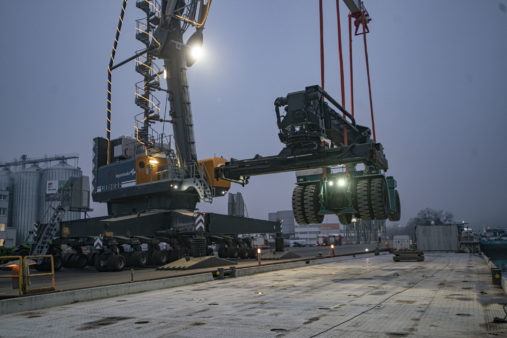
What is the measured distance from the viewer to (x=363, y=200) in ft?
Result: 39.5

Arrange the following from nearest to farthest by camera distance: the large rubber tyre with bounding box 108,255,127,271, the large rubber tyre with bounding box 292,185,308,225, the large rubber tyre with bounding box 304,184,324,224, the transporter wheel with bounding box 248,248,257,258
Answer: the large rubber tyre with bounding box 304,184,324,224, the large rubber tyre with bounding box 292,185,308,225, the large rubber tyre with bounding box 108,255,127,271, the transporter wheel with bounding box 248,248,257,258

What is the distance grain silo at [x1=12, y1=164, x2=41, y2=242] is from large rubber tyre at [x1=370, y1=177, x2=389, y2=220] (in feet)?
268

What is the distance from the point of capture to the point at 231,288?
1212 centimetres

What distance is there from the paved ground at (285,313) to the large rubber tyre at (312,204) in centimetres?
227

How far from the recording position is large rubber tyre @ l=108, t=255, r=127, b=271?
18828mm

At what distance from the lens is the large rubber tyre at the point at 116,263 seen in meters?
18.8

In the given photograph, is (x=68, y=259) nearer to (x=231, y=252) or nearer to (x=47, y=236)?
(x=47, y=236)

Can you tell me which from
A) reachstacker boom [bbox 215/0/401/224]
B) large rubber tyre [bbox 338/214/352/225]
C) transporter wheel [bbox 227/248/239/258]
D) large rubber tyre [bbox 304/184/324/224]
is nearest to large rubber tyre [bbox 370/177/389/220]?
reachstacker boom [bbox 215/0/401/224]

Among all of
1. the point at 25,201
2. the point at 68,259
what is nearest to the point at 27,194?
the point at 25,201

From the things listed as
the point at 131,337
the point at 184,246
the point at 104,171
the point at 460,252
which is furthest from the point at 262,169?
the point at 460,252

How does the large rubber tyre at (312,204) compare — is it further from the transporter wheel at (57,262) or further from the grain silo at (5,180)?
the grain silo at (5,180)

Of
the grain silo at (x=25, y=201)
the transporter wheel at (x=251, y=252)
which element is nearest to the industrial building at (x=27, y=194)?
the grain silo at (x=25, y=201)

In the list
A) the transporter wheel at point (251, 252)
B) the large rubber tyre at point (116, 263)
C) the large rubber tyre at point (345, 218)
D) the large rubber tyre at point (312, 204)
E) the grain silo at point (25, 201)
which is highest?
the grain silo at point (25, 201)

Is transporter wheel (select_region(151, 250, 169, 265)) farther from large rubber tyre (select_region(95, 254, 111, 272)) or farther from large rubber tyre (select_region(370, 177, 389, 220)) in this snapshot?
large rubber tyre (select_region(370, 177, 389, 220))
